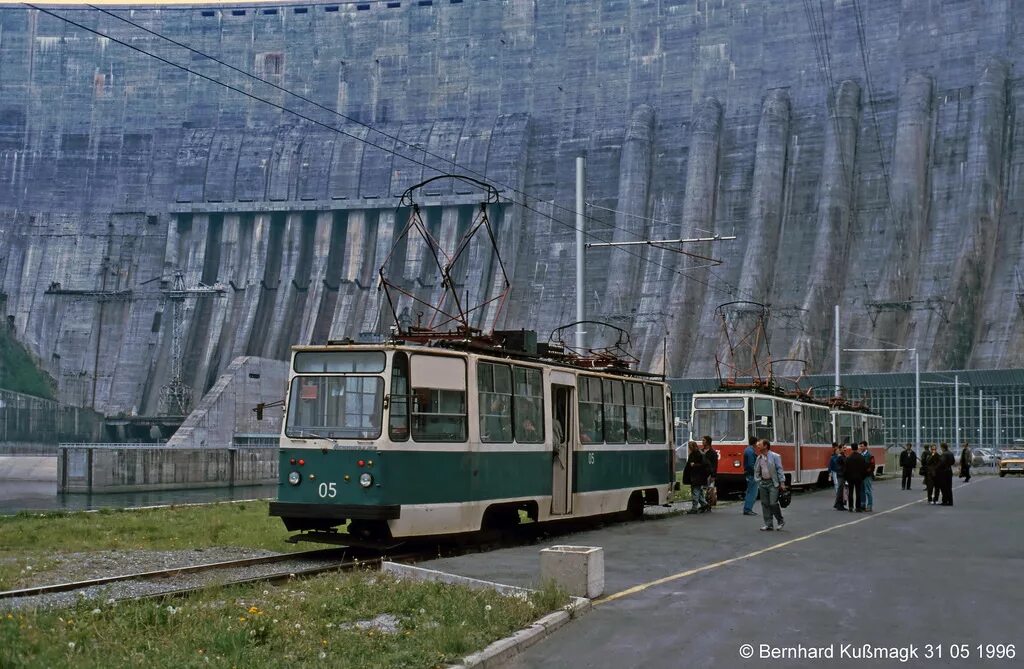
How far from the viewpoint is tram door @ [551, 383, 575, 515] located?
20953 mm

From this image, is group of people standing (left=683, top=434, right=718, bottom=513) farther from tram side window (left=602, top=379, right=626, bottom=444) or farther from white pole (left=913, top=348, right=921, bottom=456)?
white pole (left=913, top=348, right=921, bottom=456)

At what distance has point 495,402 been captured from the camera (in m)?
18.8

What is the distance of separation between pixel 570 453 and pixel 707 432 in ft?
48.0

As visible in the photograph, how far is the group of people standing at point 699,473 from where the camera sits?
26.9m

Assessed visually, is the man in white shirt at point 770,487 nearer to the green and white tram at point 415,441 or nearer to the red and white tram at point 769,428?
the green and white tram at point 415,441

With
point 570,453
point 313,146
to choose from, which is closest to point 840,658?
point 570,453

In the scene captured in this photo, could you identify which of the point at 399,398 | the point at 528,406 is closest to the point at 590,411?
the point at 528,406

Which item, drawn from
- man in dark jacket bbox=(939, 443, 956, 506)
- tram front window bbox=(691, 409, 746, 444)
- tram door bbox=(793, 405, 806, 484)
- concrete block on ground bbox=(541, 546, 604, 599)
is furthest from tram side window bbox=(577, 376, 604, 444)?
tram door bbox=(793, 405, 806, 484)

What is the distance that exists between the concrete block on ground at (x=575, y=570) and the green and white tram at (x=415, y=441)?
4.18 meters

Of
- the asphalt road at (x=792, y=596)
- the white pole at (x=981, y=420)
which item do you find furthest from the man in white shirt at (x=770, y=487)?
the white pole at (x=981, y=420)

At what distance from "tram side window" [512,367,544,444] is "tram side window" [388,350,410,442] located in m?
2.90

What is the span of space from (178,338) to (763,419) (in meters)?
68.6

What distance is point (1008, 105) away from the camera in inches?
3231

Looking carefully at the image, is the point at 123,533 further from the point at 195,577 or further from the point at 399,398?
the point at 195,577
